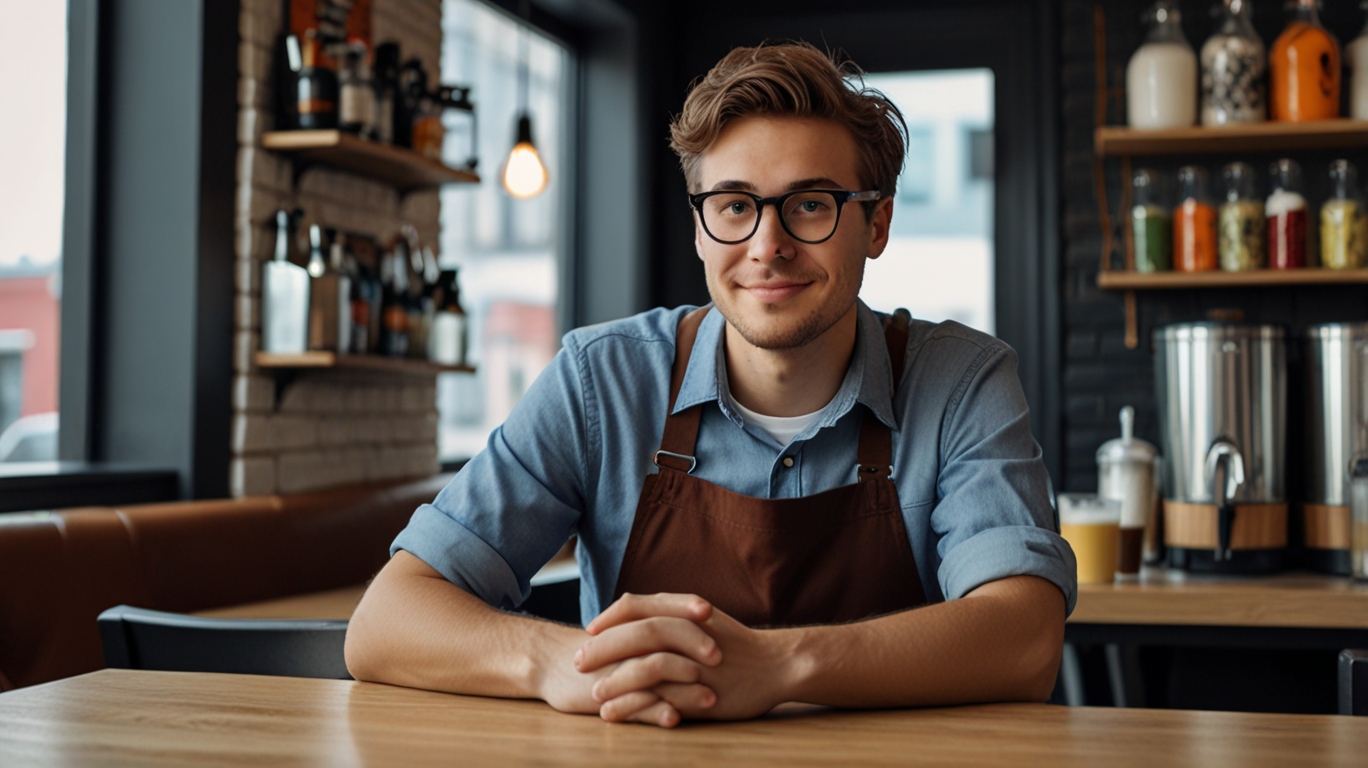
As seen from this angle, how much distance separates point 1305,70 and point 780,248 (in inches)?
108

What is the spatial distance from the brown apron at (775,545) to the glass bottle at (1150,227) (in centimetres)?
Result: 257

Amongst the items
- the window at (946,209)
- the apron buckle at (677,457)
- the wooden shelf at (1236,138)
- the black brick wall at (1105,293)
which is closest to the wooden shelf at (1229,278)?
the black brick wall at (1105,293)

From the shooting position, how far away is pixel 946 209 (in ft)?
15.1

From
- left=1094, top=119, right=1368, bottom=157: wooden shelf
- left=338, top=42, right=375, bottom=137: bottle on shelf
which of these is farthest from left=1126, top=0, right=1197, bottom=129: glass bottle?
left=338, top=42, right=375, bottom=137: bottle on shelf

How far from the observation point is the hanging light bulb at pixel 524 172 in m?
3.59

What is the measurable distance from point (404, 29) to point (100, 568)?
6.16ft

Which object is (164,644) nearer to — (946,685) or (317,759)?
(317,759)

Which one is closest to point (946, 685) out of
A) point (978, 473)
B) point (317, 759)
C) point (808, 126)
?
point (978, 473)

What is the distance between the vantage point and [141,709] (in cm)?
107

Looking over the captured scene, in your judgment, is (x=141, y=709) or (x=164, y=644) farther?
(x=164, y=644)

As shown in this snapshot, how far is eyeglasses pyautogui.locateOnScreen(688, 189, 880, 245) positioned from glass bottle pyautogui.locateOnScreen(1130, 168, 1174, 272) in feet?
8.38

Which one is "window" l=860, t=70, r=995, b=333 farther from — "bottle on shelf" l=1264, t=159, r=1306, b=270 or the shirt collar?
the shirt collar

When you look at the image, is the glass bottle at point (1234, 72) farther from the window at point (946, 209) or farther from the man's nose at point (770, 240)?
the man's nose at point (770, 240)

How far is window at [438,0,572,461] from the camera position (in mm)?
4012
